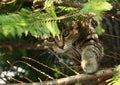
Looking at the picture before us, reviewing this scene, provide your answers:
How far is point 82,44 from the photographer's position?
1.72 meters

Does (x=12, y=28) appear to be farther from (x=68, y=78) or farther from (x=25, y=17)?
(x=68, y=78)

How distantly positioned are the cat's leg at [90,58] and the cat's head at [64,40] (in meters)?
0.10

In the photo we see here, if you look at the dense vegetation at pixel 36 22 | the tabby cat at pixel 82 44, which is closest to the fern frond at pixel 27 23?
the dense vegetation at pixel 36 22

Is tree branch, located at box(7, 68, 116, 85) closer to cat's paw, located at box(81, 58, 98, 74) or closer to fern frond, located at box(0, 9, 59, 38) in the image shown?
cat's paw, located at box(81, 58, 98, 74)

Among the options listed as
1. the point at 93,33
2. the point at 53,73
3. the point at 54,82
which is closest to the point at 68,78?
the point at 54,82

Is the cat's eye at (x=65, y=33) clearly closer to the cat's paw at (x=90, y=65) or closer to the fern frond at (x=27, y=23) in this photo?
the cat's paw at (x=90, y=65)

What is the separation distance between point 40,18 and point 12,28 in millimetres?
139

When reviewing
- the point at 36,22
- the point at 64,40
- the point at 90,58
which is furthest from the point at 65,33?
the point at 36,22

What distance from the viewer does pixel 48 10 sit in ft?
3.71

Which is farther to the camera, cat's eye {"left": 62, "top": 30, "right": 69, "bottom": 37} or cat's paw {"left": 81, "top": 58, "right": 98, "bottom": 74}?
cat's eye {"left": 62, "top": 30, "right": 69, "bottom": 37}

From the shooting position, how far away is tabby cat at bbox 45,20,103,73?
5.03 feet

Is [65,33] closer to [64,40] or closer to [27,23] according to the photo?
[64,40]

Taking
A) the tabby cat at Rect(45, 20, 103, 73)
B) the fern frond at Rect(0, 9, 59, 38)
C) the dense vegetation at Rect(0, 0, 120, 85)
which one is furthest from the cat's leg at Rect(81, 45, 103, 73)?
the fern frond at Rect(0, 9, 59, 38)

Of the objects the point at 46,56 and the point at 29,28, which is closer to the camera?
the point at 29,28
